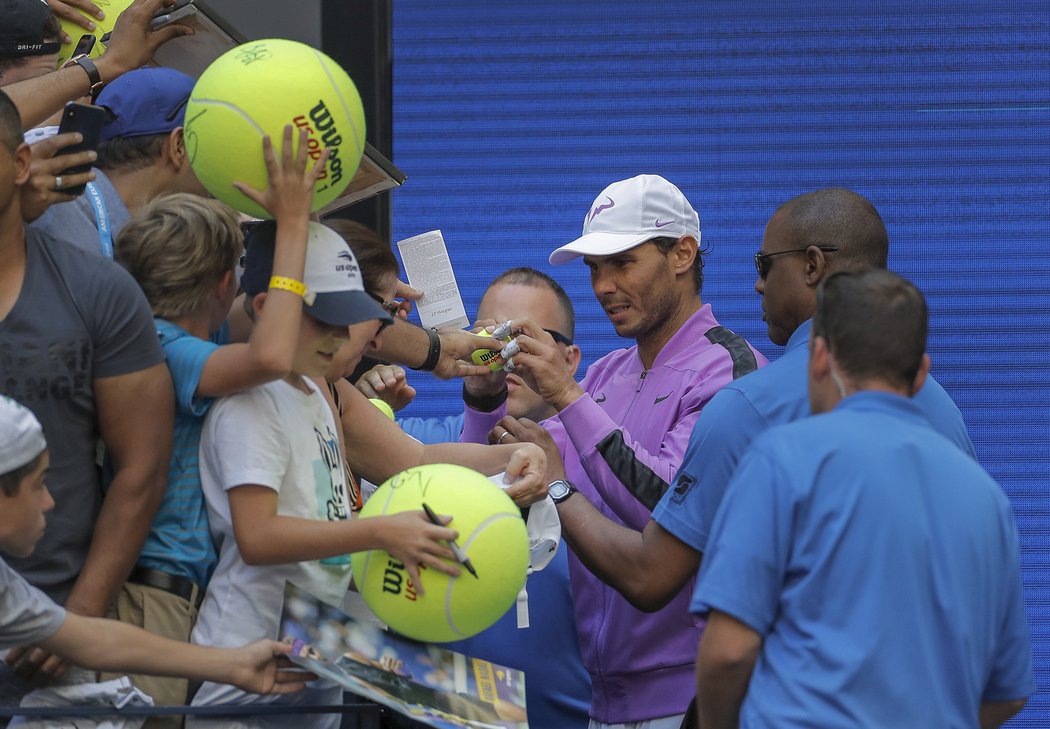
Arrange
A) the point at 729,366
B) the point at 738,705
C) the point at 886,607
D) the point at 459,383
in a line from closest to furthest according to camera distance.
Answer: the point at 886,607, the point at 738,705, the point at 729,366, the point at 459,383

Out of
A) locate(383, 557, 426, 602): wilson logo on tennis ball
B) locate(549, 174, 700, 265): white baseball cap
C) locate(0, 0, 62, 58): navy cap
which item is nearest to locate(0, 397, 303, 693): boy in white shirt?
locate(383, 557, 426, 602): wilson logo on tennis ball

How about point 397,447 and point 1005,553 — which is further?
point 397,447

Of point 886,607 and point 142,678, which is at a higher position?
point 886,607

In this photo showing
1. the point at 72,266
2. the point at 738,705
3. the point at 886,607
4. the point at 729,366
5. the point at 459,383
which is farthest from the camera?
the point at 459,383

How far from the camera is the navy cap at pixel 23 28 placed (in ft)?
12.3

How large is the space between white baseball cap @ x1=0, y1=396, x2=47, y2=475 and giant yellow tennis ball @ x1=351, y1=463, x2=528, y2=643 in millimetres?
660

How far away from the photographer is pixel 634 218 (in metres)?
4.16

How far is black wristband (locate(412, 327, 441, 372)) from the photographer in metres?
4.02

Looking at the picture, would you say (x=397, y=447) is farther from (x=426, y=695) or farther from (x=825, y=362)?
(x=825, y=362)

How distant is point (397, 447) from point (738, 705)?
1.24 metres

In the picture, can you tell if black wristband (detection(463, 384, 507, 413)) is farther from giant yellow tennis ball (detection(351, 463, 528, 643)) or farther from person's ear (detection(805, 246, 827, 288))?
giant yellow tennis ball (detection(351, 463, 528, 643))

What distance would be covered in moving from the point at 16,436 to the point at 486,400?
2.08m

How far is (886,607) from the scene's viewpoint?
8.23ft

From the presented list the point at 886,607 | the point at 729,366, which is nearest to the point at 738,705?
the point at 886,607
